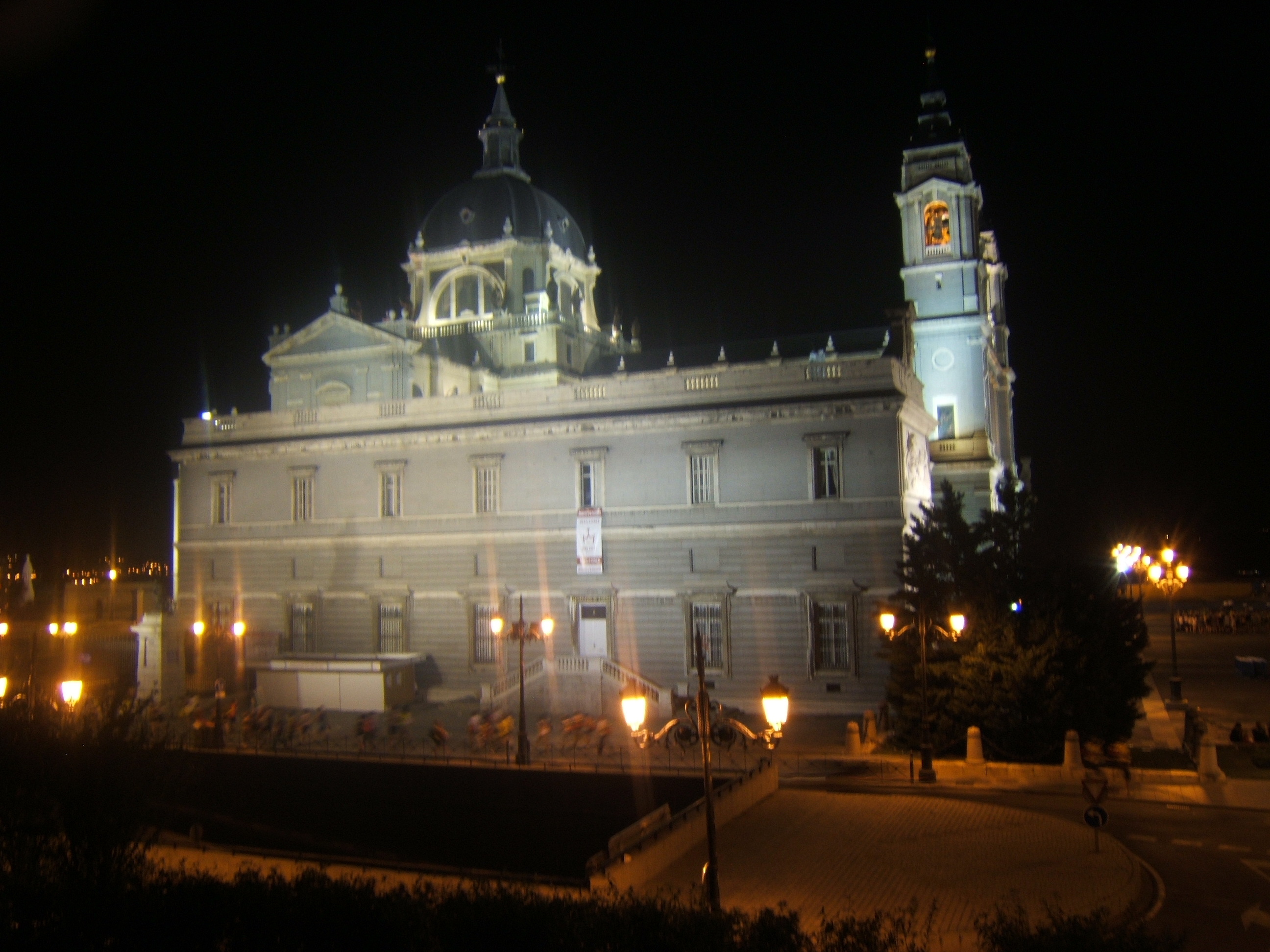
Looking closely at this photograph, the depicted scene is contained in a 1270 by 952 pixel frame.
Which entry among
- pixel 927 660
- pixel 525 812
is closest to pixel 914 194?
pixel 927 660

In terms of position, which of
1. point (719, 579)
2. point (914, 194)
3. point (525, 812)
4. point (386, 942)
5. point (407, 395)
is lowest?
point (525, 812)

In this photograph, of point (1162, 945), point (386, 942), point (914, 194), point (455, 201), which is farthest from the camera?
point (455, 201)

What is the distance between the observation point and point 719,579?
34.7 meters

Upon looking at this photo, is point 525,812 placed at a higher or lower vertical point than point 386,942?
lower

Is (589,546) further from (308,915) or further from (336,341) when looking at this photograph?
(308,915)

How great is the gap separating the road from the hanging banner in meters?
13.5

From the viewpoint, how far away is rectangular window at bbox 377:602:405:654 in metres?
38.8

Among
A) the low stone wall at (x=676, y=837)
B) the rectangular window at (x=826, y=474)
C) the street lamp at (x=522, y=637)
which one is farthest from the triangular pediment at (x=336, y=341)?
the low stone wall at (x=676, y=837)

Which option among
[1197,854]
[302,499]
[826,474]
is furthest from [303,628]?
[1197,854]

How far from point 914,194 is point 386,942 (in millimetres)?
44968

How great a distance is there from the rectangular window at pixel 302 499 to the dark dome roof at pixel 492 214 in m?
20.2

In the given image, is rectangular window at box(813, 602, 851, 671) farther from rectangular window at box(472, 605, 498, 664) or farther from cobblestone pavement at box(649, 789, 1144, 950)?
cobblestone pavement at box(649, 789, 1144, 950)

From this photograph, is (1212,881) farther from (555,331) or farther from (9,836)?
(555,331)

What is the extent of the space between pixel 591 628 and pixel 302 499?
13.1 m
